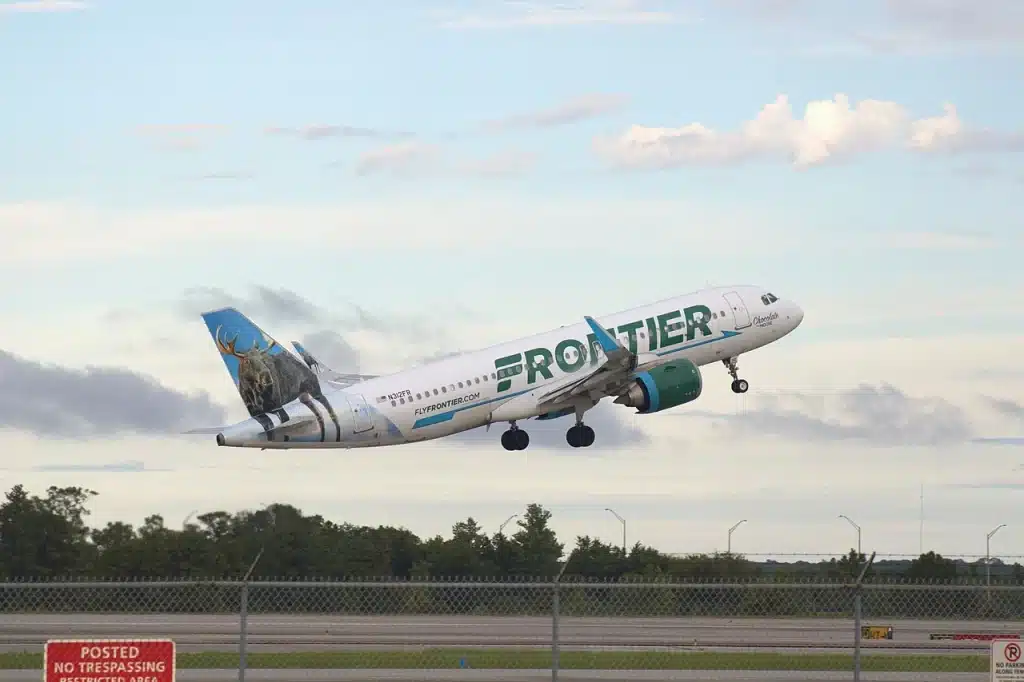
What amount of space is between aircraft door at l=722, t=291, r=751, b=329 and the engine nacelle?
3.44 metres

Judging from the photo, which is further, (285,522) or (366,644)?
(285,522)

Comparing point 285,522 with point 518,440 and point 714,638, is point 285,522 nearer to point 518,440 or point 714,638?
point 714,638

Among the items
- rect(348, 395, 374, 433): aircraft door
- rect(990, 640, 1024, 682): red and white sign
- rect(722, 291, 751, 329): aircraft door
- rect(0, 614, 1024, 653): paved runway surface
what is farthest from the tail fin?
rect(990, 640, 1024, 682): red and white sign

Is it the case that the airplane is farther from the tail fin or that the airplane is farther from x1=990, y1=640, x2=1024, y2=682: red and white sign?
x1=990, y1=640, x2=1024, y2=682: red and white sign

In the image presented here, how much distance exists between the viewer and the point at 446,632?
156 ft

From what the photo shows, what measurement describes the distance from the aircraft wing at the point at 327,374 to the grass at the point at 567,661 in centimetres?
2431

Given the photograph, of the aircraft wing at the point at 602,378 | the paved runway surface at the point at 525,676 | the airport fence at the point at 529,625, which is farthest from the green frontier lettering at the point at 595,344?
the paved runway surface at the point at 525,676

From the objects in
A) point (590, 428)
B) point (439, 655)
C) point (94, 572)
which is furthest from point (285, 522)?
point (590, 428)

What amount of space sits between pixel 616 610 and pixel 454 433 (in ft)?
Result: 29.8

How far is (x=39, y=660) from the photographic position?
36625 millimetres

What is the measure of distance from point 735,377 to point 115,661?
49943 mm

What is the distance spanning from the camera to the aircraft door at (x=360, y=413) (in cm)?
6131

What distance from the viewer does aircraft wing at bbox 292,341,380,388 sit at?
64500mm

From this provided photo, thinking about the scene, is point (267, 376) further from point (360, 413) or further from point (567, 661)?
point (567, 661)
